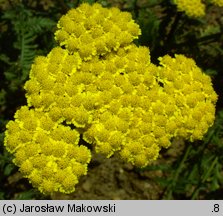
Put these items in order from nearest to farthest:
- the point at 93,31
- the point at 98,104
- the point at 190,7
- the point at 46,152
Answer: the point at 46,152 < the point at 98,104 < the point at 93,31 < the point at 190,7

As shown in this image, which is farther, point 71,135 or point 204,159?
point 204,159

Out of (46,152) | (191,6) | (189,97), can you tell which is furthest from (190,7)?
(46,152)

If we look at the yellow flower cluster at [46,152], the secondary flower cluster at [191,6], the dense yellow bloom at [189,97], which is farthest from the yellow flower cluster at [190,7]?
the yellow flower cluster at [46,152]

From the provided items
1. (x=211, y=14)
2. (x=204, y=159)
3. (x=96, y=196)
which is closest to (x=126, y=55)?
(x=204, y=159)

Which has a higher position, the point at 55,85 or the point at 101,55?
the point at 101,55

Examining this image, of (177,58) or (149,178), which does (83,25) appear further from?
(149,178)

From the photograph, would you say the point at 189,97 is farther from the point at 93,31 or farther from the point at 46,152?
the point at 46,152
